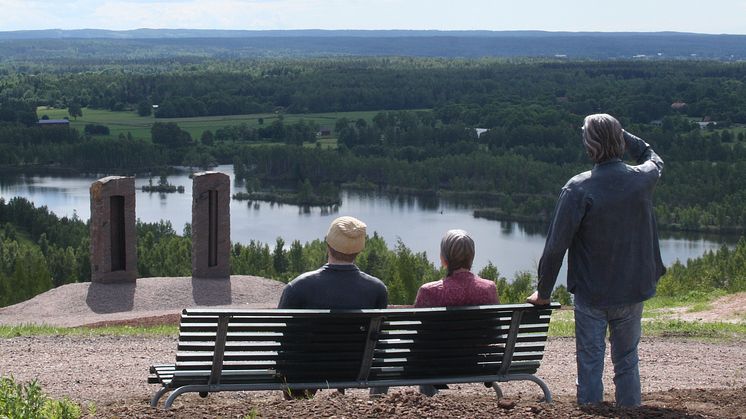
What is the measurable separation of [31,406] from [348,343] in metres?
1.90

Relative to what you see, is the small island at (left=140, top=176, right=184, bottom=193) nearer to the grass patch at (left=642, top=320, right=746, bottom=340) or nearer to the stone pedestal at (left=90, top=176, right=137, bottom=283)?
the stone pedestal at (left=90, top=176, right=137, bottom=283)

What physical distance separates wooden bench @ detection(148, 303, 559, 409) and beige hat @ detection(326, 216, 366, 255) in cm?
39

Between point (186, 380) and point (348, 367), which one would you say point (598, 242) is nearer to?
point (348, 367)

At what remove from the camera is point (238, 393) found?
28.3ft

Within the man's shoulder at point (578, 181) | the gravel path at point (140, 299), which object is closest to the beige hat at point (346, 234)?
the man's shoulder at point (578, 181)

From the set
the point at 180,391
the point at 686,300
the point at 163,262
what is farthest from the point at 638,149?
the point at 163,262

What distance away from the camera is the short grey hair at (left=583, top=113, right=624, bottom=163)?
6648 millimetres

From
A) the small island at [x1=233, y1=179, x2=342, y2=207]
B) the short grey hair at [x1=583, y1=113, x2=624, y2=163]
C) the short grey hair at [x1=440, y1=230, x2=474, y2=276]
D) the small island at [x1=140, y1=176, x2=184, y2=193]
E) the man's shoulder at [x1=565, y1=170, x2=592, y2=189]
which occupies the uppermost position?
the short grey hair at [x1=583, y1=113, x2=624, y2=163]

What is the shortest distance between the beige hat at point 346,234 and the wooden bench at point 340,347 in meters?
0.39

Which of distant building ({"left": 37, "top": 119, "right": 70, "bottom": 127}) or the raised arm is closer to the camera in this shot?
the raised arm

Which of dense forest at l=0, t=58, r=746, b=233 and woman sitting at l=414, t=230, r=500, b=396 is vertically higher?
woman sitting at l=414, t=230, r=500, b=396

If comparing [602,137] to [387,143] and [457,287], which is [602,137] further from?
[387,143]

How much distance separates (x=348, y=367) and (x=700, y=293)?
43.1 ft

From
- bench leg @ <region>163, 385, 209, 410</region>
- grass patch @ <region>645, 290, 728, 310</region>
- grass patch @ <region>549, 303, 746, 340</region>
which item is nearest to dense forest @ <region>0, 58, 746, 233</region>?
grass patch @ <region>645, 290, 728, 310</region>
